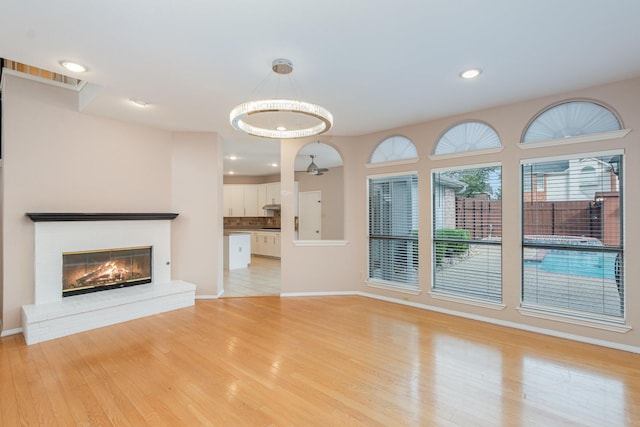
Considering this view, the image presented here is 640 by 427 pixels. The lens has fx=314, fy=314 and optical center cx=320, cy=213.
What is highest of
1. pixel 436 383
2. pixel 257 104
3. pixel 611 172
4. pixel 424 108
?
pixel 424 108

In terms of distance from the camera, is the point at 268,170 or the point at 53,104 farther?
the point at 268,170

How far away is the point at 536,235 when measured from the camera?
3875 millimetres

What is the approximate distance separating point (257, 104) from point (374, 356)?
2.64m

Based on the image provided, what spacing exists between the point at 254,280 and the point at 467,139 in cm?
486

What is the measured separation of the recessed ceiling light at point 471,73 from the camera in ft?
10.0

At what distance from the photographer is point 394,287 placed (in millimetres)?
5121

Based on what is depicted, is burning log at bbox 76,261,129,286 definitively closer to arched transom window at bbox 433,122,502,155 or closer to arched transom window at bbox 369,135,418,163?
arched transom window at bbox 369,135,418,163

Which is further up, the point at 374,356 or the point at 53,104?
the point at 53,104

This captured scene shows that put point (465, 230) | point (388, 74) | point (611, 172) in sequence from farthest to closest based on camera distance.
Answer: point (465, 230), point (611, 172), point (388, 74)

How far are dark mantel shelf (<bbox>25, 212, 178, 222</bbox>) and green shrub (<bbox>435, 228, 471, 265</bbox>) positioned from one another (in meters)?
4.16

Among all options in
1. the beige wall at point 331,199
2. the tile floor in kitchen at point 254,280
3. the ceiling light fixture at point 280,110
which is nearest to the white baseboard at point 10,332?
the tile floor in kitchen at point 254,280

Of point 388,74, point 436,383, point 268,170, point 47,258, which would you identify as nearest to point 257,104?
point 388,74

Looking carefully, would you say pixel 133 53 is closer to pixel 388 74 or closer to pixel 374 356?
pixel 388 74

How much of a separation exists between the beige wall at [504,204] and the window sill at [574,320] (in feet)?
0.15
